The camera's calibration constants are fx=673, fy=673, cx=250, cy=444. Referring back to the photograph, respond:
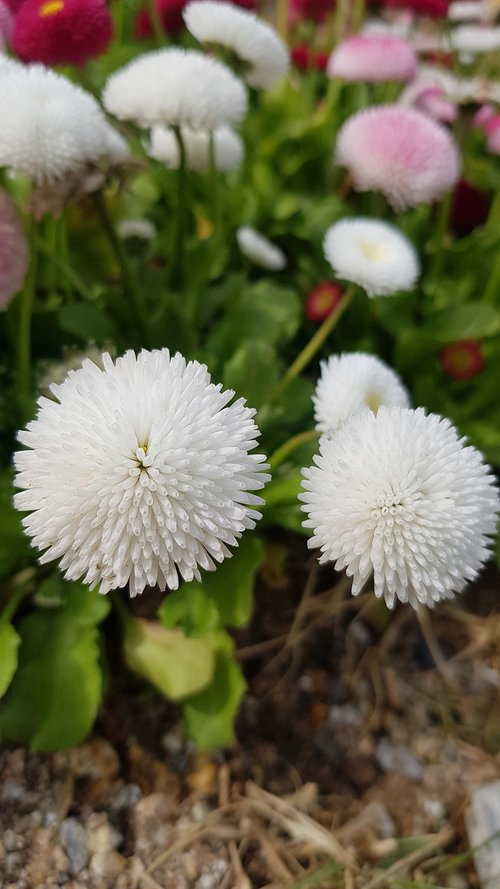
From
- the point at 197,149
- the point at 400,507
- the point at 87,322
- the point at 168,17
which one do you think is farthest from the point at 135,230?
the point at 400,507

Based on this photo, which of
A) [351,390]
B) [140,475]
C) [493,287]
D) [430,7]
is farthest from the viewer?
[430,7]

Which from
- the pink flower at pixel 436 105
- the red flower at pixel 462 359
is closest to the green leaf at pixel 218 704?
the red flower at pixel 462 359

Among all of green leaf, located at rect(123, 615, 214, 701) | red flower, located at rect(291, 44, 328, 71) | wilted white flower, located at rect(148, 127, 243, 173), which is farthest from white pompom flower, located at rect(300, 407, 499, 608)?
red flower, located at rect(291, 44, 328, 71)

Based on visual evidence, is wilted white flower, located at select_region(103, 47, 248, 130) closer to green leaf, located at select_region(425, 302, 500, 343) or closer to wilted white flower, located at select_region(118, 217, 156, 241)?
wilted white flower, located at select_region(118, 217, 156, 241)

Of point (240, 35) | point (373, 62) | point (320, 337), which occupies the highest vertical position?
point (373, 62)

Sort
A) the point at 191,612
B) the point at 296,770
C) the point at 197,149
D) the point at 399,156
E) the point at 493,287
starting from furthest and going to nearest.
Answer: the point at 493,287 < the point at 197,149 < the point at 399,156 < the point at 296,770 < the point at 191,612

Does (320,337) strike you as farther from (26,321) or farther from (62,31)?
(62,31)

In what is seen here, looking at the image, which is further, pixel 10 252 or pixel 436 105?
pixel 436 105

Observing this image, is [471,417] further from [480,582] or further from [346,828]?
[346,828]
